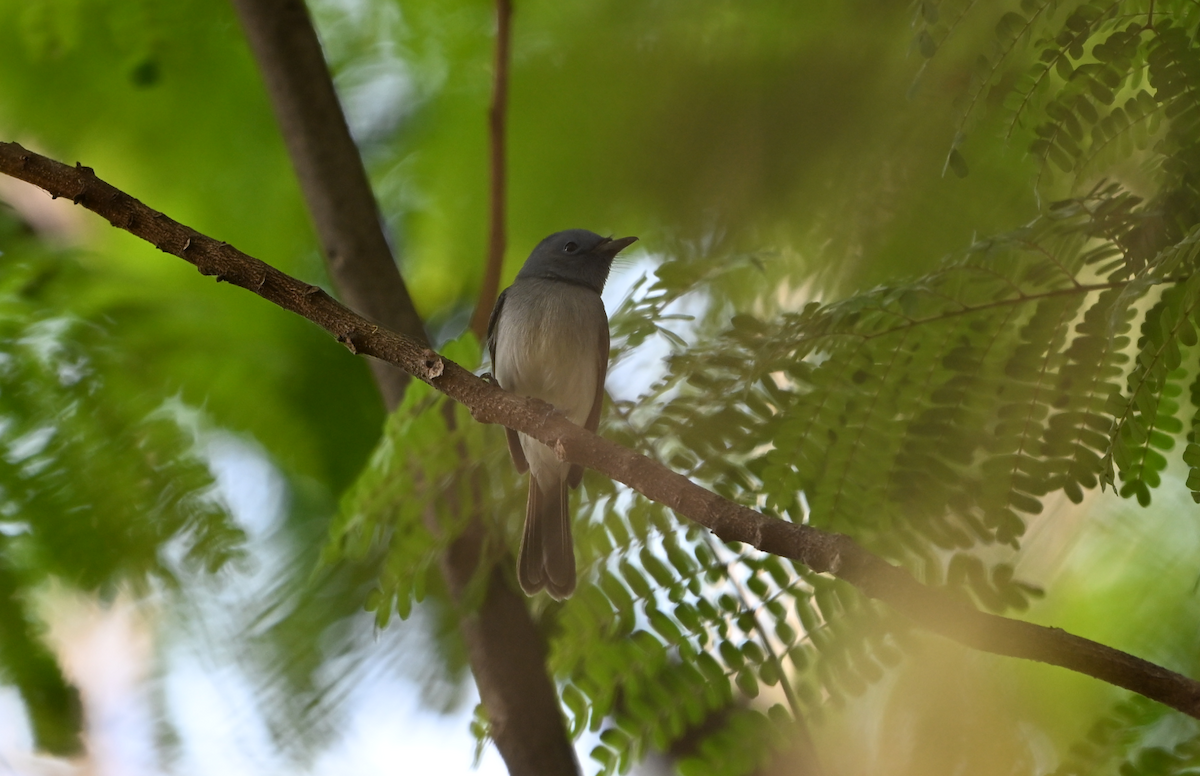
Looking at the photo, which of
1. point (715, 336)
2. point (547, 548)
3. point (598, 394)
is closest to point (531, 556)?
point (547, 548)

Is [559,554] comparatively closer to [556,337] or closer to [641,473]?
[556,337]

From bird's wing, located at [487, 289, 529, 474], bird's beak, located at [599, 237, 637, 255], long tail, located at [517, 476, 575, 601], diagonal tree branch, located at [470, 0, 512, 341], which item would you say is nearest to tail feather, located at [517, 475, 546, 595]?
long tail, located at [517, 476, 575, 601]

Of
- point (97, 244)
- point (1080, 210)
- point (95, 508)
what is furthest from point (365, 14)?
point (1080, 210)

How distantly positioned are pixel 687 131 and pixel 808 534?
1.81 meters

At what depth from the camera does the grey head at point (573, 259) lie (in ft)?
10.1

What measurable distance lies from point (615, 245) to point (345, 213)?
815 millimetres

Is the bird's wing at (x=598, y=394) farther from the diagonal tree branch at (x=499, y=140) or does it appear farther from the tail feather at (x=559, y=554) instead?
the diagonal tree branch at (x=499, y=140)

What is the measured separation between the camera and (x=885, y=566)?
1.22m

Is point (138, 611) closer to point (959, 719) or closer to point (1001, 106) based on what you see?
point (959, 719)

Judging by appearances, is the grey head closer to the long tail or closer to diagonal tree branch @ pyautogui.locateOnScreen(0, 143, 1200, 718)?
the long tail

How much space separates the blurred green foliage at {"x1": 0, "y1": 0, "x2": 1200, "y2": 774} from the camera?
5.49 ft

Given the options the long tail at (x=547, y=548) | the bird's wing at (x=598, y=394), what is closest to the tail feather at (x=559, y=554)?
the long tail at (x=547, y=548)

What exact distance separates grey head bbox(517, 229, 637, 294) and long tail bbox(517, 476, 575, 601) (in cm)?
79

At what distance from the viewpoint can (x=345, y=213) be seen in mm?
2756
